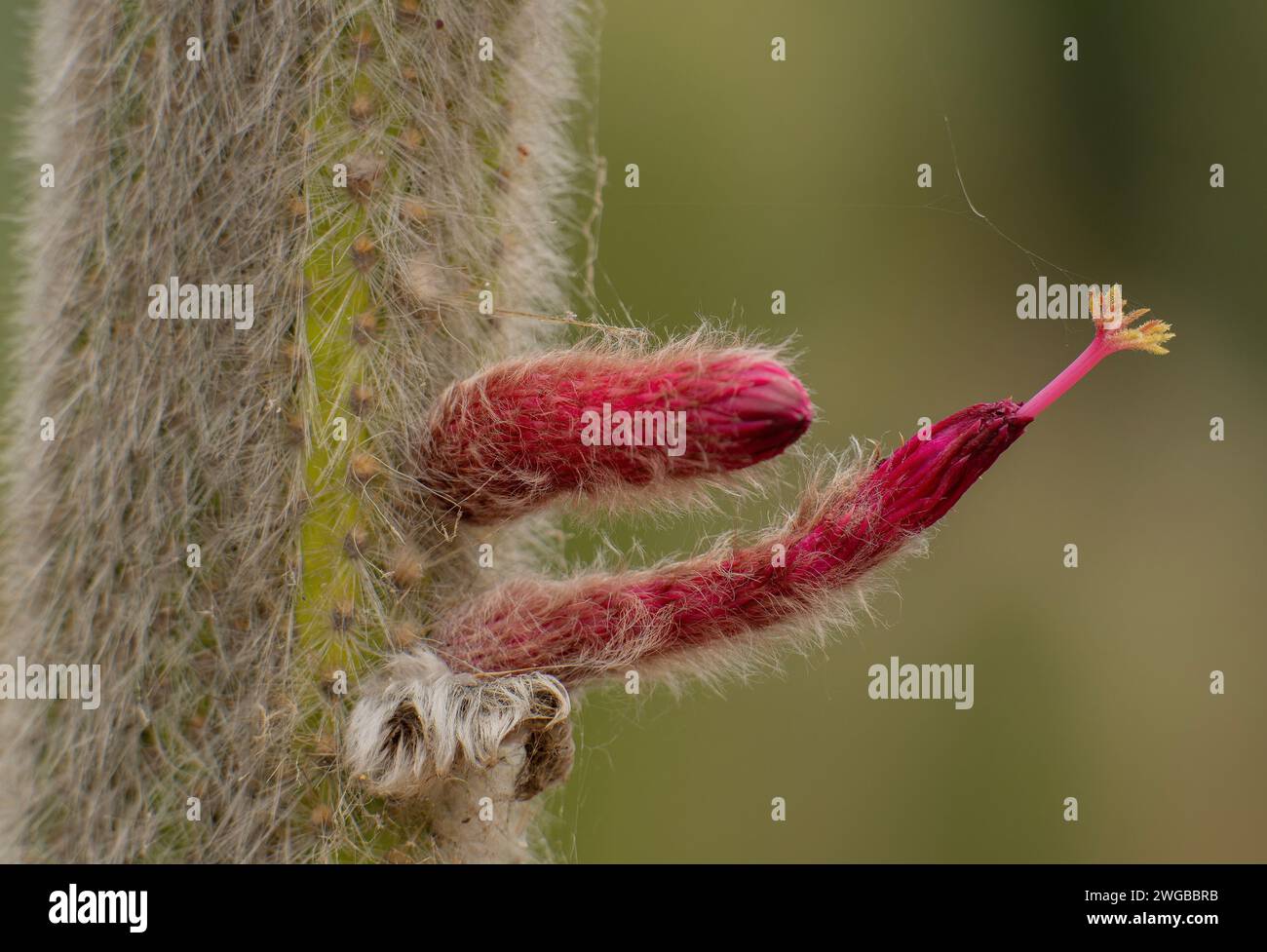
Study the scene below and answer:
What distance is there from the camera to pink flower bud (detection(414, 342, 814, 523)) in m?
1.69

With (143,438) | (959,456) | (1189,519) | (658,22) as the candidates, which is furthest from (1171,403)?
(143,438)

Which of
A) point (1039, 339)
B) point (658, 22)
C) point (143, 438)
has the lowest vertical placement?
point (143, 438)

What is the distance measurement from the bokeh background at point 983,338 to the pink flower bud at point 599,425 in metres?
2.62

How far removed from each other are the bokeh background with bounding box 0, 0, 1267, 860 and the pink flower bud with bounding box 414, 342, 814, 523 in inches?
103

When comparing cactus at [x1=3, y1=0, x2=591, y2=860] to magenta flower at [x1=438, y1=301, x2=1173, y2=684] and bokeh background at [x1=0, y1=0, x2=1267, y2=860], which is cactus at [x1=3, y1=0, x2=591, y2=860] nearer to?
magenta flower at [x1=438, y1=301, x2=1173, y2=684]

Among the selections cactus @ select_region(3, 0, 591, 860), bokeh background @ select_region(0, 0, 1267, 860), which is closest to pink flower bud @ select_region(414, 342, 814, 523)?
cactus @ select_region(3, 0, 591, 860)

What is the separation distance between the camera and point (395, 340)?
1953mm

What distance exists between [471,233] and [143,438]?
1.73 feet

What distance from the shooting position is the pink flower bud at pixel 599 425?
1.69 metres

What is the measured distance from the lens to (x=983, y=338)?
494cm

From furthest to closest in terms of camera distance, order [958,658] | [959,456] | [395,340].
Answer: [958,658] < [395,340] < [959,456]

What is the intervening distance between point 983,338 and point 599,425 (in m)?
3.40

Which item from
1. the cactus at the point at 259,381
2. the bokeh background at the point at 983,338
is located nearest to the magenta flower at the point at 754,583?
the cactus at the point at 259,381
